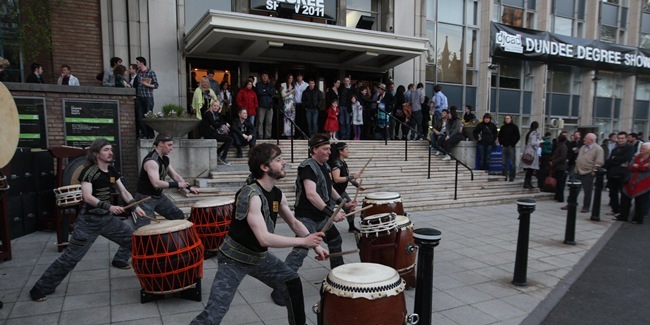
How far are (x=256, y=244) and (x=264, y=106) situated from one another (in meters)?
9.79

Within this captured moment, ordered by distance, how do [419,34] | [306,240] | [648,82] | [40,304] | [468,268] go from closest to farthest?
1. [306,240]
2. [40,304]
3. [468,268]
4. [419,34]
5. [648,82]

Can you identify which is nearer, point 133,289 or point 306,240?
point 306,240

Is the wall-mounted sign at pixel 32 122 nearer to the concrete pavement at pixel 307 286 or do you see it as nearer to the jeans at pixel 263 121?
the concrete pavement at pixel 307 286

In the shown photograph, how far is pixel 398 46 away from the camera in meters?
14.1

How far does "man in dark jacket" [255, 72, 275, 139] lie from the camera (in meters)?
12.5

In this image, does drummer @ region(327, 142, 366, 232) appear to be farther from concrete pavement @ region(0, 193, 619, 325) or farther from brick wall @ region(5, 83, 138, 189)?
brick wall @ region(5, 83, 138, 189)

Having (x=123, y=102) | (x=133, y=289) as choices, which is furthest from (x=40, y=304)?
(x=123, y=102)

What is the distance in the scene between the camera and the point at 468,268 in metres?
5.71

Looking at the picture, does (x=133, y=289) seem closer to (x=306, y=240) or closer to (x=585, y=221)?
(x=306, y=240)

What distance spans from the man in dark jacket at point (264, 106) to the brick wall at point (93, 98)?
13.3 feet

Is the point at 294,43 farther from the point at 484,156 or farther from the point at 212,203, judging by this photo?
the point at 212,203

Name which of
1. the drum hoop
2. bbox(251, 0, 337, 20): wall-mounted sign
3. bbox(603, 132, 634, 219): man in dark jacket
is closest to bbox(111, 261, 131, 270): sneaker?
the drum hoop

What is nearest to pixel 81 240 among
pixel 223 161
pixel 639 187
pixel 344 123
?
pixel 223 161

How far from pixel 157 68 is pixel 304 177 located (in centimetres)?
1017
